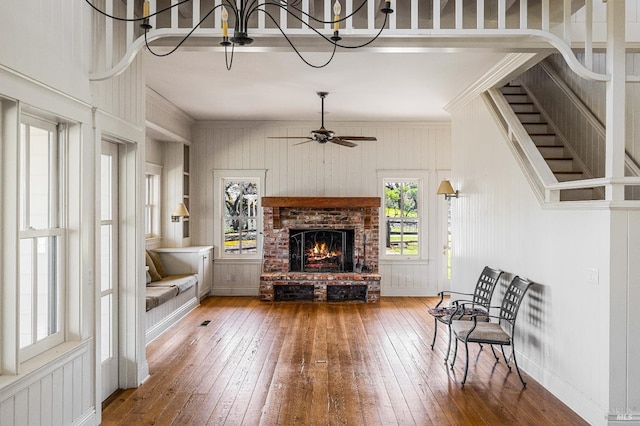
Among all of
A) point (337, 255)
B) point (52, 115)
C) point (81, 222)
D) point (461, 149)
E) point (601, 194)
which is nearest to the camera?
point (52, 115)

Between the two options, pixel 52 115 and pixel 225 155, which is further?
pixel 225 155

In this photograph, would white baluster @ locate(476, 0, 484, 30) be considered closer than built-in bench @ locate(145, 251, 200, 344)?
Yes

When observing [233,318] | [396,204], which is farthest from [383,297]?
[233,318]

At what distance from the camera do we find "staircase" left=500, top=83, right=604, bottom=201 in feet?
17.5

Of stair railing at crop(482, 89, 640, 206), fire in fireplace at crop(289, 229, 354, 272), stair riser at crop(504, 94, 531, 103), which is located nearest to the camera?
stair railing at crop(482, 89, 640, 206)

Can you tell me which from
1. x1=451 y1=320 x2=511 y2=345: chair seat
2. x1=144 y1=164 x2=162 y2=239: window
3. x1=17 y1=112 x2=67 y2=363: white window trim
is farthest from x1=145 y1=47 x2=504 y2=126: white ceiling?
x1=451 y1=320 x2=511 y2=345: chair seat

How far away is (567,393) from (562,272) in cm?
98

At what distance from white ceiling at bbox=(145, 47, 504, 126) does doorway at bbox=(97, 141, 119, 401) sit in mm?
1384

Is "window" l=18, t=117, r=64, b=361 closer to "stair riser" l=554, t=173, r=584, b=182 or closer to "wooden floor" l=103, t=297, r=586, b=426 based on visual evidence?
"wooden floor" l=103, t=297, r=586, b=426

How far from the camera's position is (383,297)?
8.57m

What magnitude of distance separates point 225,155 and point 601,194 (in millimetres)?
5997

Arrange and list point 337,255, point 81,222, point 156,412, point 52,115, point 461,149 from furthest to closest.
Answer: point 337,255
point 461,149
point 156,412
point 81,222
point 52,115

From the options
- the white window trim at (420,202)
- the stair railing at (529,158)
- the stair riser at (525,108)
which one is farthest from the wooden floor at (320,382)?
the stair riser at (525,108)

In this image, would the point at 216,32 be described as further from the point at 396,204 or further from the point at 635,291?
the point at 396,204
